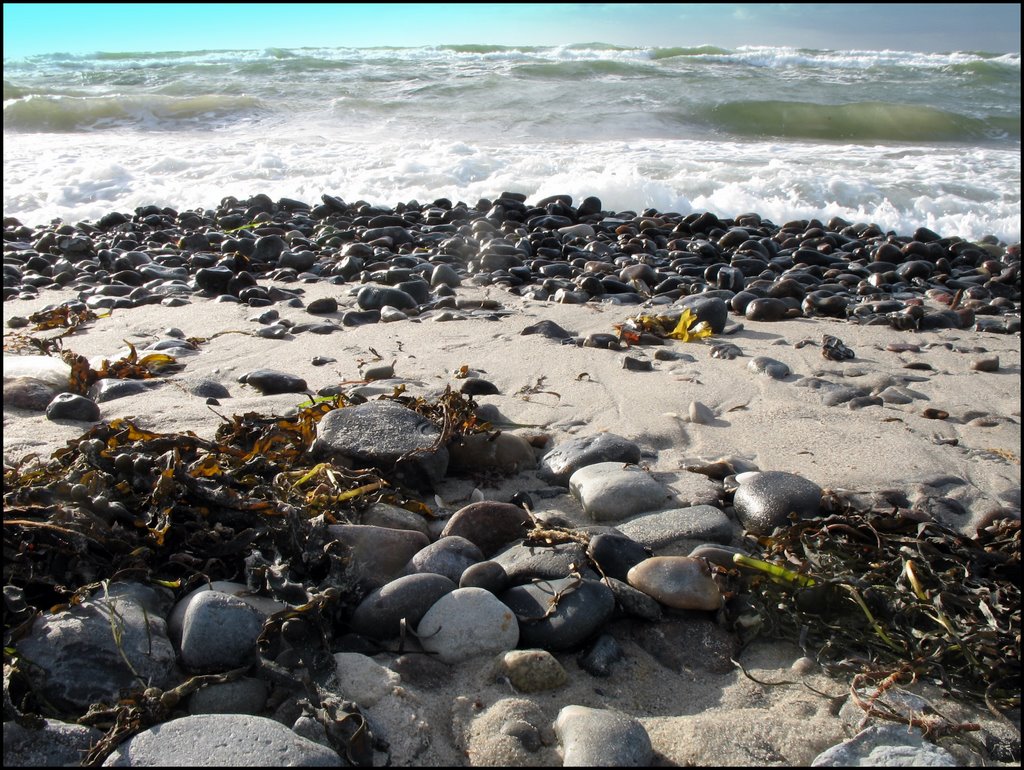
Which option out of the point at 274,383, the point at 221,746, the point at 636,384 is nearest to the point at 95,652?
the point at 221,746

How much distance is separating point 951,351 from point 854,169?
21.6 feet

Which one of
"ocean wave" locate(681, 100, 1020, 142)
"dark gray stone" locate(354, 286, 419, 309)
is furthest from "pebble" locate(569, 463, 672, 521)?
"ocean wave" locate(681, 100, 1020, 142)

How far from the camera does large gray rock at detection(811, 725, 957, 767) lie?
1.42 m

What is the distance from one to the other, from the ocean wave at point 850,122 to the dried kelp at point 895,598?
12542 mm

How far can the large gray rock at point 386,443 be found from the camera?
2406mm

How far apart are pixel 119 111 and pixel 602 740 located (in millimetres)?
16590

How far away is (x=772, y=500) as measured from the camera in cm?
220

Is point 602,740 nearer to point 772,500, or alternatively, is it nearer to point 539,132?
point 772,500

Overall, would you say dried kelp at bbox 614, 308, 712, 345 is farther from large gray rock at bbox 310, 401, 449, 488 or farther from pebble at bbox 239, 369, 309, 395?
large gray rock at bbox 310, 401, 449, 488

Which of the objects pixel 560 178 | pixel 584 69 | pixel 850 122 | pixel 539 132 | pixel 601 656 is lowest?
pixel 601 656

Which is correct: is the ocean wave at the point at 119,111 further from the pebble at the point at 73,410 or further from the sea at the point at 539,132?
the pebble at the point at 73,410

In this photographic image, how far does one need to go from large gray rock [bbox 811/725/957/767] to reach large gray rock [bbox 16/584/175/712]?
4.08ft

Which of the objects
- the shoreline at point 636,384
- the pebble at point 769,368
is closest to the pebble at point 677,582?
the shoreline at point 636,384

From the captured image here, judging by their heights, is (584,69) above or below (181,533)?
above
